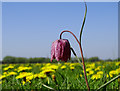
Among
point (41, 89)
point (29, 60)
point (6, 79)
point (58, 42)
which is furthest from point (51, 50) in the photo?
point (29, 60)

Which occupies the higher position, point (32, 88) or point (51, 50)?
point (51, 50)

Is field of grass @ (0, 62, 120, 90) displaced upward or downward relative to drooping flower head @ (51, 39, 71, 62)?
downward

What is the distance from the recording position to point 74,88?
1.42m

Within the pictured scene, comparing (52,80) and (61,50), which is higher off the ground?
(61,50)

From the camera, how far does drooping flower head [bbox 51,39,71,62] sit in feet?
2.76

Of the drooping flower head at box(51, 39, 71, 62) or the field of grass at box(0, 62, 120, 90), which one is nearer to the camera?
the drooping flower head at box(51, 39, 71, 62)

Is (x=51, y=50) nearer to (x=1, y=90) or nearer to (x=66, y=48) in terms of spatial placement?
(x=66, y=48)

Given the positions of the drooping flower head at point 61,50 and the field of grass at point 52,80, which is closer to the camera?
the drooping flower head at point 61,50

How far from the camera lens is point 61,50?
2.78 ft

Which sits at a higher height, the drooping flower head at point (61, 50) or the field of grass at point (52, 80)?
the drooping flower head at point (61, 50)

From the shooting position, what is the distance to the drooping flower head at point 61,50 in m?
0.84

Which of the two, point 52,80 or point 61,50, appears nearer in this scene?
point 61,50

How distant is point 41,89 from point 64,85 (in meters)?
0.20

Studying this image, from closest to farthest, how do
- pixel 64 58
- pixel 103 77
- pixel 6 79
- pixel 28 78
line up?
pixel 64 58 → pixel 28 78 → pixel 103 77 → pixel 6 79
